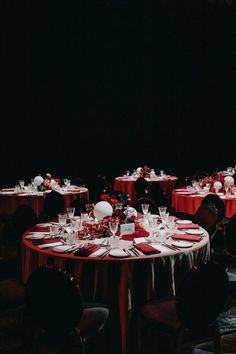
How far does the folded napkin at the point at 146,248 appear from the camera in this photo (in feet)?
9.84

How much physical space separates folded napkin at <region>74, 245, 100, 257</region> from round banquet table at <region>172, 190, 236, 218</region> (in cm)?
319

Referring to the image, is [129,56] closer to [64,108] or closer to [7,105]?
[64,108]

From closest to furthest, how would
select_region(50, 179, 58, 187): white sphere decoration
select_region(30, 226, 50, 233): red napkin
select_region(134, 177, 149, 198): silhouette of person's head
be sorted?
select_region(30, 226, 50, 233): red napkin
select_region(50, 179, 58, 187): white sphere decoration
select_region(134, 177, 149, 198): silhouette of person's head

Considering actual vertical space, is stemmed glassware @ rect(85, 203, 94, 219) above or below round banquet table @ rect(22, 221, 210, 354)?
above

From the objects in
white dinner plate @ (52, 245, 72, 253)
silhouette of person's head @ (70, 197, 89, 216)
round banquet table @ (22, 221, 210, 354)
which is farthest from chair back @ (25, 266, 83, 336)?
silhouette of person's head @ (70, 197, 89, 216)

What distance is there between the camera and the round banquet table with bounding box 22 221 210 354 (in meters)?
2.91

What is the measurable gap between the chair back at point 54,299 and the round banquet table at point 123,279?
2.05 feet

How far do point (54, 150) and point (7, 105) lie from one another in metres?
1.50

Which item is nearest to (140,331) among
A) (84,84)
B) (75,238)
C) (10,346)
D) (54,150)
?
(75,238)

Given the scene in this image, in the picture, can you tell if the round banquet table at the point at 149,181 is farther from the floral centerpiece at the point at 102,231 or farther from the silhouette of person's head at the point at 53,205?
the floral centerpiece at the point at 102,231

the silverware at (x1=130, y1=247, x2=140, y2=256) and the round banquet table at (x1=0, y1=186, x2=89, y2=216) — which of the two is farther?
the round banquet table at (x1=0, y1=186, x2=89, y2=216)

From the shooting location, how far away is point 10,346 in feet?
10.9

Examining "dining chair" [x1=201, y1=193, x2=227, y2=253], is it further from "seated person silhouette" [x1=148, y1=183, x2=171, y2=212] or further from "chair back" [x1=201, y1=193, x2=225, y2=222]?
"seated person silhouette" [x1=148, y1=183, x2=171, y2=212]

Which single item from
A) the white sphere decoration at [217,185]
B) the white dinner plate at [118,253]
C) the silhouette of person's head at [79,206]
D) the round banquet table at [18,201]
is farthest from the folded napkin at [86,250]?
the white sphere decoration at [217,185]
